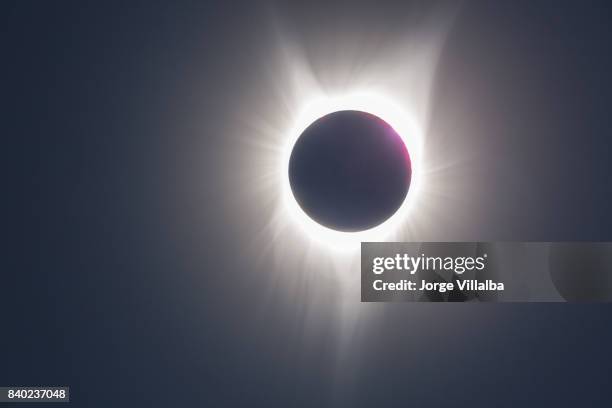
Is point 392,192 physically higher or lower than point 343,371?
higher

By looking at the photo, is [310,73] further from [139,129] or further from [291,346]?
[291,346]

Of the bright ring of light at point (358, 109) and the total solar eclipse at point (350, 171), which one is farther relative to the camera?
the bright ring of light at point (358, 109)

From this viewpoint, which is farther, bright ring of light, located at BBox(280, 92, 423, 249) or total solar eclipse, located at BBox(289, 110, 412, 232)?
bright ring of light, located at BBox(280, 92, 423, 249)

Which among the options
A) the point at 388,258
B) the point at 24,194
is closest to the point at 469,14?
the point at 388,258
